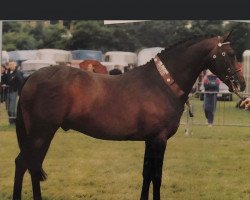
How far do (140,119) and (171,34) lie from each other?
35.7 inches

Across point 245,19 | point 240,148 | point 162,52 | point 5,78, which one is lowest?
point 240,148

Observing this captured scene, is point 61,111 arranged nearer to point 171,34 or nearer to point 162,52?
point 162,52

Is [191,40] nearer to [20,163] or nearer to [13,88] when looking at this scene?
[13,88]

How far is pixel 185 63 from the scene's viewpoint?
3443 millimetres

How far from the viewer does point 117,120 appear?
11.2 feet

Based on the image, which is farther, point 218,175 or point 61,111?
point 218,175

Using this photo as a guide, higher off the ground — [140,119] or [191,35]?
[191,35]

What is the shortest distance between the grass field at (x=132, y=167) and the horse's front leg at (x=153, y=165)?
0.64 ft

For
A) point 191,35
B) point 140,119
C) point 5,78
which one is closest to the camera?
point 140,119

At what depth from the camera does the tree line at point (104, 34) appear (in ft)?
12.3

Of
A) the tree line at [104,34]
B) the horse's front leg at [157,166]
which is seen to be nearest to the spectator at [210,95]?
the tree line at [104,34]

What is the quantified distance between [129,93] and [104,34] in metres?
0.75

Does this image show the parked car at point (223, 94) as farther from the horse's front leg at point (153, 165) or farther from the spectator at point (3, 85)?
the spectator at point (3, 85)

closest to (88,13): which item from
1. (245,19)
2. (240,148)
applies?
(245,19)
